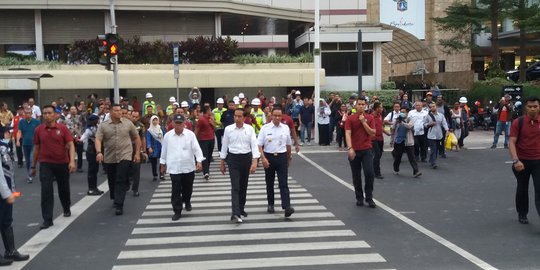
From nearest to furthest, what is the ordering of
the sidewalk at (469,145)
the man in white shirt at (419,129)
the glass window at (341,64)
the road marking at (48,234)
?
the road marking at (48,234), the man in white shirt at (419,129), the sidewalk at (469,145), the glass window at (341,64)

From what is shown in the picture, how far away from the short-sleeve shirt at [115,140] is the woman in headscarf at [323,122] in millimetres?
12038

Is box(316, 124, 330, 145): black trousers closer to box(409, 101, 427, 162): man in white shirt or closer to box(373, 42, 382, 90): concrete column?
box(409, 101, 427, 162): man in white shirt

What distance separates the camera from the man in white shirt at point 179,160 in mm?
9883

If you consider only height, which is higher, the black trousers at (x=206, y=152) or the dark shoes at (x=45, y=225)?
the black trousers at (x=206, y=152)

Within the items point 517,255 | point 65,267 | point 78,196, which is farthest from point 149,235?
point 517,255

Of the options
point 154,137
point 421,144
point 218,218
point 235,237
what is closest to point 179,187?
point 218,218

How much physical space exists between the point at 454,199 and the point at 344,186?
2.55m

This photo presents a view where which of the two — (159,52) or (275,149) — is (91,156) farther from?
(159,52)

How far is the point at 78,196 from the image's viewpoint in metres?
12.3

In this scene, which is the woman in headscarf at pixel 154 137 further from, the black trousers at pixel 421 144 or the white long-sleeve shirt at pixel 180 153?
the black trousers at pixel 421 144

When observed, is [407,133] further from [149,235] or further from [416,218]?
[149,235]

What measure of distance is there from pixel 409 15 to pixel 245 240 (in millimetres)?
53419

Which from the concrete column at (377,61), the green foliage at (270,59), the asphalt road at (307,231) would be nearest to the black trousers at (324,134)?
the asphalt road at (307,231)

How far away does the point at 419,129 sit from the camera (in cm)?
1616
